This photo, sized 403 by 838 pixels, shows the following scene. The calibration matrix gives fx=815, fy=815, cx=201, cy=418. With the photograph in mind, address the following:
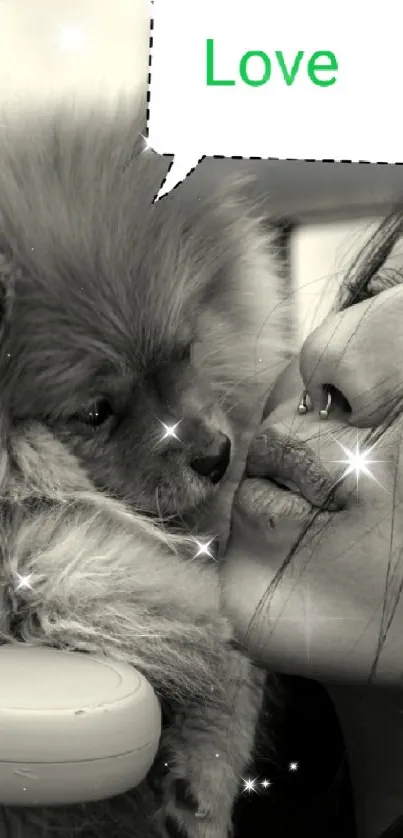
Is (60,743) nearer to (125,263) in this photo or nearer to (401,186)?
(125,263)

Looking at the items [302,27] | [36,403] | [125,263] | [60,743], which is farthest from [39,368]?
[302,27]

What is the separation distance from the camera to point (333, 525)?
2.97 ft

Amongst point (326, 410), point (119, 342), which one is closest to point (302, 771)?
point (326, 410)

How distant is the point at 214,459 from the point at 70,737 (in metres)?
0.37

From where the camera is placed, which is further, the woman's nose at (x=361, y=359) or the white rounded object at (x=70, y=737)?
the woman's nose at (x=361, y=359)

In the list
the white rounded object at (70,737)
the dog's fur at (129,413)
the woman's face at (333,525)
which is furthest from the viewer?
the woman's face at (333,525)

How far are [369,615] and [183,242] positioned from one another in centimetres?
47

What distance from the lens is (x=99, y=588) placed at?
0.79 meters

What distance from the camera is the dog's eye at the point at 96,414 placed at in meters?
0.86

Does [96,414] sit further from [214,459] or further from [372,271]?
[372,271]

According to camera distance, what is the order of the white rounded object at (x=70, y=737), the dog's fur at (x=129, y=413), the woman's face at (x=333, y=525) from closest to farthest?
the white rounded object at (x=70, y=737), the dog's fur at (x=129, y=413), the woman's face at (x=333, y=525)

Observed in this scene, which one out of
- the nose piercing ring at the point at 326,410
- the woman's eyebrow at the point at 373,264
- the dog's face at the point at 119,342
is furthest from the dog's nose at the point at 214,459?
the woman's eyebrow at the point at 373,264

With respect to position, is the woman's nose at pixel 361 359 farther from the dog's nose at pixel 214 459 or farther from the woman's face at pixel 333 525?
the dog's nose at pixel 214 459

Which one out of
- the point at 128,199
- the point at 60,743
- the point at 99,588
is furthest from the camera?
the point at 128,199
